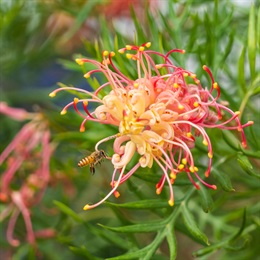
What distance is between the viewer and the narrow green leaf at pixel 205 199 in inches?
24.4

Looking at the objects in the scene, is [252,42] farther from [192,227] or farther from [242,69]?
[192,227]

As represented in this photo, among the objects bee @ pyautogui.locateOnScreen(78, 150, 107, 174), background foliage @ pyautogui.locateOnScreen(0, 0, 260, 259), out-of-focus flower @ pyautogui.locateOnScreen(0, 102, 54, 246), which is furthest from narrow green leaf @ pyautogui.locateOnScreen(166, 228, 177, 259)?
out-of-focus flower @ pyautogui.locateOnScreen(0, 102, 54, 246)

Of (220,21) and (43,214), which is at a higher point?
(220,21)

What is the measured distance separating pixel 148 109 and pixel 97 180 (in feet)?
1.63

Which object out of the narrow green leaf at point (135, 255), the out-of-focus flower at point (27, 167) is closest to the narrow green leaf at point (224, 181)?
the narrow green leaf at point (135, 255)

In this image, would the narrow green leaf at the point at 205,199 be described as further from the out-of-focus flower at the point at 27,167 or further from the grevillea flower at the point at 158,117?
the out-of-focus flower at the point at 27,167

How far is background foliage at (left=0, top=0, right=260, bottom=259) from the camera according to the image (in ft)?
2.19

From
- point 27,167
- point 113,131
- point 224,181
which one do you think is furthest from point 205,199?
point 27,167

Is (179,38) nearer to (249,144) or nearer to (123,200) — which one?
(249,144)

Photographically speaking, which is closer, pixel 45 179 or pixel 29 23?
pixel 45 179

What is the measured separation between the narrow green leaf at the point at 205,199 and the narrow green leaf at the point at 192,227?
0.02m

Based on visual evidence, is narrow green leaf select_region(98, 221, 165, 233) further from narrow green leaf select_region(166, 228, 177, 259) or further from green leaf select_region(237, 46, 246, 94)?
green leaf select_region(237, 46, 246, 94)

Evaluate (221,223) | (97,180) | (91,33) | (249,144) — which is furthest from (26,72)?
(249,144)

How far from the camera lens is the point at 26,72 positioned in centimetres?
133
